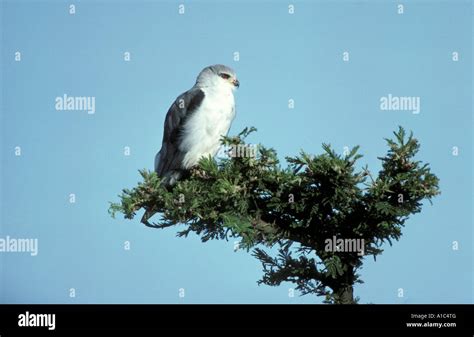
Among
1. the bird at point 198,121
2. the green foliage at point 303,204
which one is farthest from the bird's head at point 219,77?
the green foliage at point 303,204

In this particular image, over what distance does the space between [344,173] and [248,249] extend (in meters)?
0.95

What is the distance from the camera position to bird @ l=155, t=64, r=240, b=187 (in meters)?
9.44

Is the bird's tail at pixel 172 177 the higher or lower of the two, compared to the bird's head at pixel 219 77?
lower

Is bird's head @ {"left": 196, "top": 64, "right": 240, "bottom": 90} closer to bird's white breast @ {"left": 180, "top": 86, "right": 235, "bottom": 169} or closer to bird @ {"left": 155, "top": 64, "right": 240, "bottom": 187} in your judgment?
bird @ {"left": 155, "top": 64, "right": 240, "bottom": 187}

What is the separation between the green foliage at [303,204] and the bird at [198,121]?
12.3 feet

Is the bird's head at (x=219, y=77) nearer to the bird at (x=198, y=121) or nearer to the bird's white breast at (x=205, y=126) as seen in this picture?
the bird at (x=198, y=121)

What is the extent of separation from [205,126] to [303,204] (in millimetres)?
4507

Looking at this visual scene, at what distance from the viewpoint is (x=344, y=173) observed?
5.02m

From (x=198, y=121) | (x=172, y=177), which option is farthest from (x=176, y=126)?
(x=172, y=177)

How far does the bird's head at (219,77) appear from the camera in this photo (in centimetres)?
961
